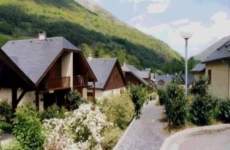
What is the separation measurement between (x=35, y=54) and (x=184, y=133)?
15.3m

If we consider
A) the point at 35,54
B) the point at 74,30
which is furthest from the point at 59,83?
the point at 74,30

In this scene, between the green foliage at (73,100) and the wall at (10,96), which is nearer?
the wall at (10,96)

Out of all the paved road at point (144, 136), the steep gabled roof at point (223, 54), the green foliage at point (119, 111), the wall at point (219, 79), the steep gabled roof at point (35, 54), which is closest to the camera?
the paved road at point (144, 136)

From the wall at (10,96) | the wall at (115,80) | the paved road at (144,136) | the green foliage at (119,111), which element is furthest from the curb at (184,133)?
the wall at (115,80)

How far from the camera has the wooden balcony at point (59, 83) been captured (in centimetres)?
3472

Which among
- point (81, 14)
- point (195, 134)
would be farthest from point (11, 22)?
point (195, 134)

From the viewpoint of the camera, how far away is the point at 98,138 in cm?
1677

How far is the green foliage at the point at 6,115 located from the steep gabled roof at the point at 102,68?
21.1m

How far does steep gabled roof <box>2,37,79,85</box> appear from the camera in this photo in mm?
32125

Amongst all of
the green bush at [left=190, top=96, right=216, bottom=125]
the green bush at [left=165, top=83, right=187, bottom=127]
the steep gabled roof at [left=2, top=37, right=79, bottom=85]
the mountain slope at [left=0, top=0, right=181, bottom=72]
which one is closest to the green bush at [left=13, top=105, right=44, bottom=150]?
the green bush at [left=165, top=83, right=187, bottom=127]

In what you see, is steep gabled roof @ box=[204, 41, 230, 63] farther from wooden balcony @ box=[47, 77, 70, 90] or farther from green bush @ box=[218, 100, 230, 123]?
wooden balcony @ box=[47, 77, 70, 90]

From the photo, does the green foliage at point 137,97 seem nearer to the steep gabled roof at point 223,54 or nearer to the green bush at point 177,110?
the green bush at point 177,110

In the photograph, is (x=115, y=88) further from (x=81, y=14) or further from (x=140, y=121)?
(x=81, y=14)

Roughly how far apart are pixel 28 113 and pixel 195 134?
10164mm
